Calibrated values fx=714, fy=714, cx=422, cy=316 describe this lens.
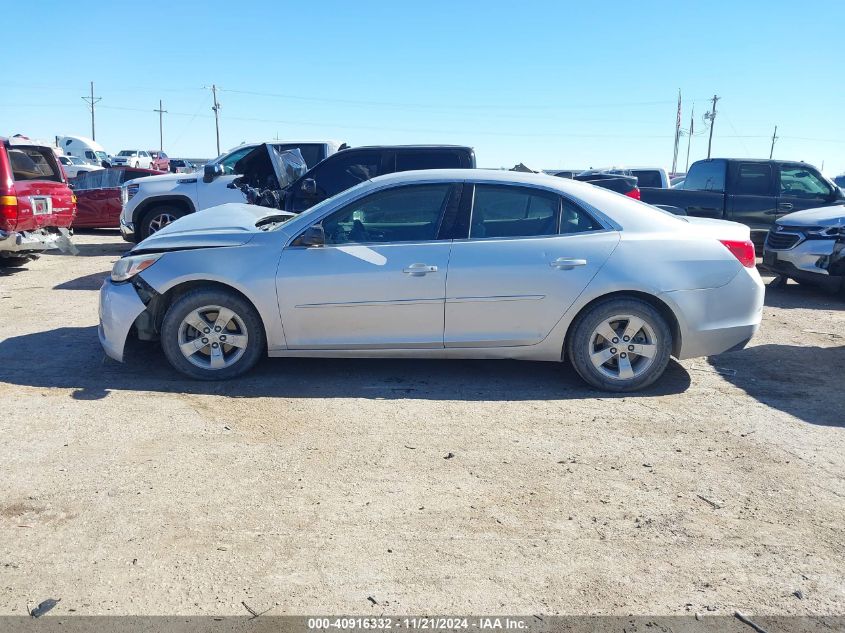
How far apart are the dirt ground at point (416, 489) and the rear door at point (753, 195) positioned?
6.61 metres

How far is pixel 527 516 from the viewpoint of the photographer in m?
3.58

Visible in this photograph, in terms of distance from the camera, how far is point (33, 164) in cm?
1070

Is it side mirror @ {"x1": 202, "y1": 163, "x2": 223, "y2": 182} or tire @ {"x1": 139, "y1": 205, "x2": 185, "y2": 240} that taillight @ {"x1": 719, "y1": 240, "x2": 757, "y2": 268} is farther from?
tire @ {"x1": 139, "y1": 205, "x2": 185, "y2": 240}

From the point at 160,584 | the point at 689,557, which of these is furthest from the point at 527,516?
the point at 160,584

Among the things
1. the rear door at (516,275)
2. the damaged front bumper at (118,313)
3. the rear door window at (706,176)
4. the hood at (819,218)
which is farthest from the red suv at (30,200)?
the rear door window at (706,176)

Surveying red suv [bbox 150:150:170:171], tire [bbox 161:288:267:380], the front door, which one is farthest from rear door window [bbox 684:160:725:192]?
red suv [bbox 150:150:170:171]

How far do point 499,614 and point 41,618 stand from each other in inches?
69.6

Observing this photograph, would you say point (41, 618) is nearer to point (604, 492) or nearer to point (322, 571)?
point (322, 571)

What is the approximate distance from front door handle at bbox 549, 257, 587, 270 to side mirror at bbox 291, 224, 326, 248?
172cm

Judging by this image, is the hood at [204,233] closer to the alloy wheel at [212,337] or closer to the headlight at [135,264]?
the headlight at [135,264]

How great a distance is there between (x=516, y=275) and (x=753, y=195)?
8.59 m

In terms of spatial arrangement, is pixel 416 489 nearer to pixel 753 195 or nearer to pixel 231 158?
pixel 231 158

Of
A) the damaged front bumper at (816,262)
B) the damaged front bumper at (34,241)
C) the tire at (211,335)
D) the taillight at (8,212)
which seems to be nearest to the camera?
the tire at (211,335)

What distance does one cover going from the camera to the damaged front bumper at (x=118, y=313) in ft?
18.0
